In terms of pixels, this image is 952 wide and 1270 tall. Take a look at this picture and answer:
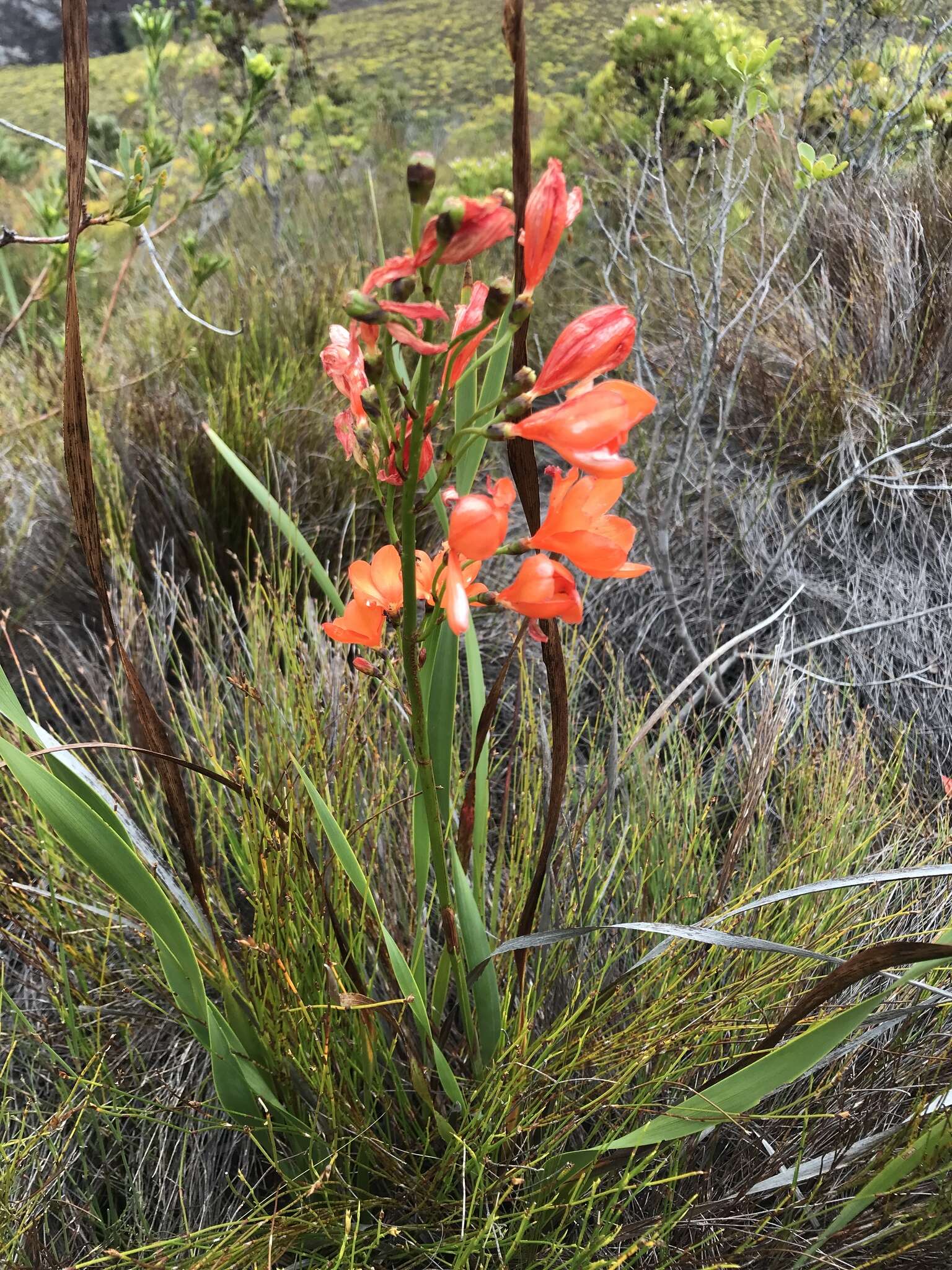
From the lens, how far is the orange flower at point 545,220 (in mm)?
419

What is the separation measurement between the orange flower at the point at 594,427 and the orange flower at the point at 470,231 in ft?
0.28

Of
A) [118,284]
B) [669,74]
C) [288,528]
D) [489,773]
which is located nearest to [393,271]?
[288,528]

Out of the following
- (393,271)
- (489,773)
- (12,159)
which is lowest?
(489,773)

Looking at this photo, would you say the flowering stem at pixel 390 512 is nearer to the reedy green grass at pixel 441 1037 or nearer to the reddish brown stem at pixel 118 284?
the reedy green grass at pixel 441 1037

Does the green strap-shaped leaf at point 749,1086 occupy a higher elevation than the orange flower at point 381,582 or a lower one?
lower

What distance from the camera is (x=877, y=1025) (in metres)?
Result: 0.61

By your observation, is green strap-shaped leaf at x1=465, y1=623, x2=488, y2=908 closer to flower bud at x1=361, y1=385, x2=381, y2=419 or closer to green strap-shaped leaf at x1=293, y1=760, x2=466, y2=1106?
green strap-shaped leaf at x1=293, y1=760, x2=466, y2=1106

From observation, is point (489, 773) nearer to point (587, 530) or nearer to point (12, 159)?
point (587, 530)

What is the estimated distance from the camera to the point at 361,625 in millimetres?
533

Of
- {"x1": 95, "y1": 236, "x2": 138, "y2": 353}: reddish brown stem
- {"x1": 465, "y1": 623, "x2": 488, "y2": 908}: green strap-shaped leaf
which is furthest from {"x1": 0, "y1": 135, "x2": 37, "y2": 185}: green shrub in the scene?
{"x1": 465, "y1": 623, "x2": 488, "y2": 908}: green strap-shaped leaf

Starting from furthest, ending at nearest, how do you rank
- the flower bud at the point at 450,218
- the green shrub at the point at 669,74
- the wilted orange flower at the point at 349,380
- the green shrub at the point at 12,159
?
Answer: the green shrub at the point at 12,159 < the green shrub at the point at 669,74 < the wilted orange flower at the point at 349,380 < the flower bud at the point at 450,218

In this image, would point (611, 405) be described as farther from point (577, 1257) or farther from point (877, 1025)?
point (577, 1257)

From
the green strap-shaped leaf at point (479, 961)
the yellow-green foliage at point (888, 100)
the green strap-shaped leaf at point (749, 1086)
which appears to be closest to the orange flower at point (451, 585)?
the green strap-shaped leaf at point (479, 961)

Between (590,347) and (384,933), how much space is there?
409 mm
